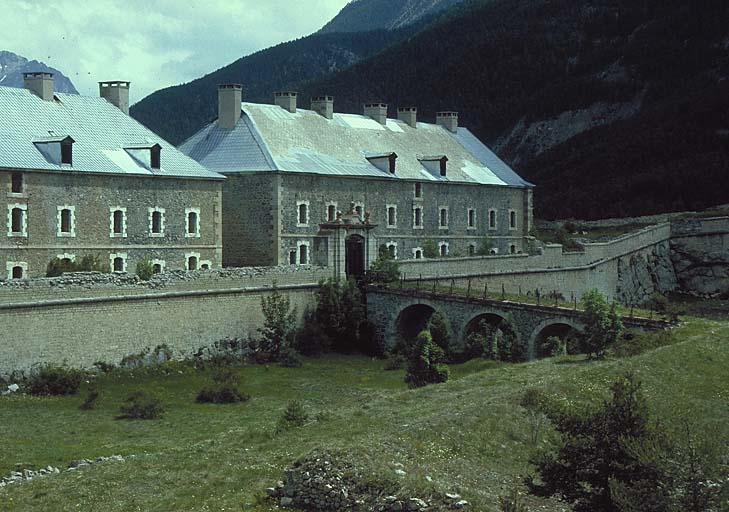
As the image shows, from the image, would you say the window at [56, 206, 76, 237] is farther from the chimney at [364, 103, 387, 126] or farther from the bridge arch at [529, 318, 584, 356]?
the chimney at [364, 103, 387, 126]

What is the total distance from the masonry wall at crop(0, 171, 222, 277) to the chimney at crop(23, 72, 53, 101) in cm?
499

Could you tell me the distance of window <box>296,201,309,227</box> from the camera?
50.7 metres

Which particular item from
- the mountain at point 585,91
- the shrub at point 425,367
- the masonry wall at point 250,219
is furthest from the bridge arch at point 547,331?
the mountain at point 585,91

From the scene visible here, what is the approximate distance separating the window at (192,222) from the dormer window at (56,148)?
230 inches

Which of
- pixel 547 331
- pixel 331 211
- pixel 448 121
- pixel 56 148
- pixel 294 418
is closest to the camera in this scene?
pixel 294 418

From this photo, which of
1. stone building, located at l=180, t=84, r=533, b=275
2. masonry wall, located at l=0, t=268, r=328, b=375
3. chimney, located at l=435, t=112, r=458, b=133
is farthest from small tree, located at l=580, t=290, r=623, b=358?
chimney, located at l=435, t=112, r=458, b=133

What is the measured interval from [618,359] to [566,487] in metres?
13.4

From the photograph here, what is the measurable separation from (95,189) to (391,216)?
17.6m

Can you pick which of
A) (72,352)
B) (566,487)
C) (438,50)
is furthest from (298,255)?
(438,50)

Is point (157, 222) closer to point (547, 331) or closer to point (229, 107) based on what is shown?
point (229, 107)

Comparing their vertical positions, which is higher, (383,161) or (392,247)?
(383,161)

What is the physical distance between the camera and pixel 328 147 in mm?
54438

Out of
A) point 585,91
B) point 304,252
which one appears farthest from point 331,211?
point 585,91

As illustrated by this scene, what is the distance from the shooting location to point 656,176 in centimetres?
9206
